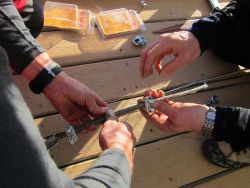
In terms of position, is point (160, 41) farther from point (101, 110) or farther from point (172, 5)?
point (172, 5)

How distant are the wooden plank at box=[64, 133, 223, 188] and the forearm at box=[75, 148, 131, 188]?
13.9 inches

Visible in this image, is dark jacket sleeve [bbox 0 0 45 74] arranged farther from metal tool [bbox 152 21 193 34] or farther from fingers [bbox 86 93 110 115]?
metal tool [bbox 152 21 193 34]

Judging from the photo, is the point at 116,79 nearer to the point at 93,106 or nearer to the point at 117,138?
the point at 93,106

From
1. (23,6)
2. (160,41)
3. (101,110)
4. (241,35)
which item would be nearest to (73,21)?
(23,6)

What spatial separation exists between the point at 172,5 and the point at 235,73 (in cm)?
53

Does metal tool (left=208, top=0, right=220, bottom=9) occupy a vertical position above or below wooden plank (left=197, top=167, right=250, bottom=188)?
above

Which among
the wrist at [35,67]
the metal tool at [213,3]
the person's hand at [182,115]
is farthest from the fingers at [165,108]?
the metal tool at [213,3]

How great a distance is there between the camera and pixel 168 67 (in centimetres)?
130

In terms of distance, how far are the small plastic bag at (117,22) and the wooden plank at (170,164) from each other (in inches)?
22.4

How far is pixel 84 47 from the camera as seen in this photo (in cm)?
157

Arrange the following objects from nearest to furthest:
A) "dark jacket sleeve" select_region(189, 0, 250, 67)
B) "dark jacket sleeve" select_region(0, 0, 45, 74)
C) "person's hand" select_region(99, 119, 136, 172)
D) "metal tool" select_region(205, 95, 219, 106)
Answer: "person's hand" select_region(99, 119, 136, 172) → "dark jacket sleeve" select_region(0, 0, 45, 74) → "dark jacket sleeve" select_region(189, 0, 250, 67) → "metal tool" select_region(205, 95, 219, 106)

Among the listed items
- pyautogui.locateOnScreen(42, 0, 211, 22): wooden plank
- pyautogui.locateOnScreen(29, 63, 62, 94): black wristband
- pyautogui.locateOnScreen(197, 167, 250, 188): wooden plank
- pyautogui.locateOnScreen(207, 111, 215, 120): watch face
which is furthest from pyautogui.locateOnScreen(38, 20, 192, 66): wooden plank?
pyautogui.locateOnScreen(197, 167, 250, 188): wooden plank

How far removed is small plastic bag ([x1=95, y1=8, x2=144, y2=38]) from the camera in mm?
1663

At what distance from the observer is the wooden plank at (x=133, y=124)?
4.05ft
